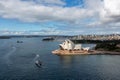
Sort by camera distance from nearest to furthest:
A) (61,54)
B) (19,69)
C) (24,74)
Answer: (24,74) → (19,69) → (61,54)

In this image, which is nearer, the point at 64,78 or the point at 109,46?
the point at 64,78

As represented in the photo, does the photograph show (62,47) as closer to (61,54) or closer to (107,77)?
(61,54)

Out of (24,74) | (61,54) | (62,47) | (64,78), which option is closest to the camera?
(64,78)

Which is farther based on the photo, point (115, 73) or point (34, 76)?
point (115, 73)

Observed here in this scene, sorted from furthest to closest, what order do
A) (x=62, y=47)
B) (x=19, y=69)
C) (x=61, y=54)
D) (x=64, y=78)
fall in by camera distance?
(x=62, y=47) < (x=61, y=54) < (x=19, y=69) < (x=64, y=78)

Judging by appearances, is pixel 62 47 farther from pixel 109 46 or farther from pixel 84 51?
pixel 109 46

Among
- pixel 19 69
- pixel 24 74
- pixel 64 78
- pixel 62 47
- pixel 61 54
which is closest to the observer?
pixel 64 78

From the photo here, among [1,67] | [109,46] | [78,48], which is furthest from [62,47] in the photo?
[1,67]

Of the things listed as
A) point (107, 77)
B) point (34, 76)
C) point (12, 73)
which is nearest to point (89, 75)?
point (107, 77)
